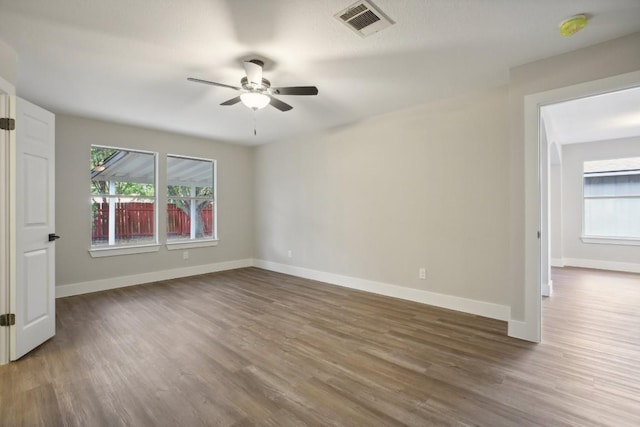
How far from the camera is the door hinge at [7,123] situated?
92.9 inches

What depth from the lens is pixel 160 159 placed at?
16.9 ft

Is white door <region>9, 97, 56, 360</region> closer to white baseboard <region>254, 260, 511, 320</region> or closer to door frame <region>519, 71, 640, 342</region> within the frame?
white baseboard <region>254, 260, 511, 320</region>

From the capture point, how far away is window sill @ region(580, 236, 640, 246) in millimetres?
5641

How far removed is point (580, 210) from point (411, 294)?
5093 mm

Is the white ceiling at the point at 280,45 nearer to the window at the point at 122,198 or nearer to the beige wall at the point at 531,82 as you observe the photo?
the beige wall at the point at 531,82

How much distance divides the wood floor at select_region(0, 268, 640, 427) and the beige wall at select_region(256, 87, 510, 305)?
59 cm

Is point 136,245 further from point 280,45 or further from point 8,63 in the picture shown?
point 280,45

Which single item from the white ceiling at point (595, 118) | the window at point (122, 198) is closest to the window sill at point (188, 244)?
the window at point (122, 198)

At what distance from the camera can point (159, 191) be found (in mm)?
5129

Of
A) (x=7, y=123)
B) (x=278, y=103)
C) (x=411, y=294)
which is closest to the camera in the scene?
(x=7, y=123)

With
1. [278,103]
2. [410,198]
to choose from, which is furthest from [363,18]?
[410,198]

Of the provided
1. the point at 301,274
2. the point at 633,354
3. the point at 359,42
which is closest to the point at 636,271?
the point at 633,354

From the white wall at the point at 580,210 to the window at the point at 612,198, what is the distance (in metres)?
0.13

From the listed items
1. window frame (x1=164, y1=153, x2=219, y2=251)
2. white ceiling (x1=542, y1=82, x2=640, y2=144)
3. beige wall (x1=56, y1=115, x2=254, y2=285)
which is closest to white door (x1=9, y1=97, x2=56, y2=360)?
beige wall (x1=56, y1=115, x2=254, y2=285)
